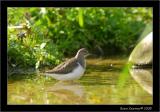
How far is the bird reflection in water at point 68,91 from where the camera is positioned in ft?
20.4

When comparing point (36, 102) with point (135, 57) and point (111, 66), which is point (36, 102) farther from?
point (111, 66)

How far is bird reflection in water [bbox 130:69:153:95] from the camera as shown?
641cm

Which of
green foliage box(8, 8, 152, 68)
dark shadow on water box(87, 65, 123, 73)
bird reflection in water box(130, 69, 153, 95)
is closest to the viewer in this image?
bird reflection in water box(130, 69, 153, 95)

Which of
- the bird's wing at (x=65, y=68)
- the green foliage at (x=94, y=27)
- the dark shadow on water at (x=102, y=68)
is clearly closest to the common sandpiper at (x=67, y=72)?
the bird's wing at (x=65, y=68)

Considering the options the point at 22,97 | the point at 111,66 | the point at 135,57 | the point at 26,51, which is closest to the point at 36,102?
the point at 22,97

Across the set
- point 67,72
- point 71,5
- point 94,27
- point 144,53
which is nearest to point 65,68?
point 67,72

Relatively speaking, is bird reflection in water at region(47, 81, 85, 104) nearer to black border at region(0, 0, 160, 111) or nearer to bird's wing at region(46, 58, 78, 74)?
bird's wing at region(46, 58, 78, 74)

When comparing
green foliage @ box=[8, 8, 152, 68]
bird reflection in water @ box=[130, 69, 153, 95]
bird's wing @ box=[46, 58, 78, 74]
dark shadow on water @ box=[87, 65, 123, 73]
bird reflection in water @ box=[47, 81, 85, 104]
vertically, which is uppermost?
green foliage @ box=[8, 8, 152, 68]

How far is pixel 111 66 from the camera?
870cm

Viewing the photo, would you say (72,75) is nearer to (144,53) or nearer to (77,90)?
(77,90)

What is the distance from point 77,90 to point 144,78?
1036mm

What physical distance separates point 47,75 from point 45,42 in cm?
47

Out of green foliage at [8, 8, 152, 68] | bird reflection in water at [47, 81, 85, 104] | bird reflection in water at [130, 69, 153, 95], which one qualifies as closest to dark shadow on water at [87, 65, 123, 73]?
bird reflection in water at [130, 69, 153, 95]

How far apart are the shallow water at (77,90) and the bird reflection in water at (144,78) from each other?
0.17 ft
